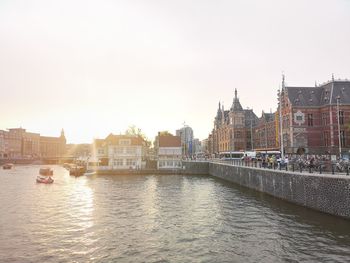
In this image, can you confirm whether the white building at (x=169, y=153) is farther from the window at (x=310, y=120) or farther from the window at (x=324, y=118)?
the window at (x=324, y=118)

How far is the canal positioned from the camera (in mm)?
19969

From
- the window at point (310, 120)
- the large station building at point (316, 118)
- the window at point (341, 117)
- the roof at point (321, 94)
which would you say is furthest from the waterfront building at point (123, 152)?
the window at point (341, 117)

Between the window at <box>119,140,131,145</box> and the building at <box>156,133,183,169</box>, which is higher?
the window at <box>119,140,131,145</box>

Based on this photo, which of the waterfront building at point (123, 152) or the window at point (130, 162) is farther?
the window at point (130, 162)

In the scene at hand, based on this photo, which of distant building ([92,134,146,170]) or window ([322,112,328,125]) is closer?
window ([322,112,328,125])

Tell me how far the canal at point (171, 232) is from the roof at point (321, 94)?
1936 inches

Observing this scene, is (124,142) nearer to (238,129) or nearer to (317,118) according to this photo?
(238,129)

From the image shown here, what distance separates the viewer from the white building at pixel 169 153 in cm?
10131

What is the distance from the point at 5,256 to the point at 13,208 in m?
19.3

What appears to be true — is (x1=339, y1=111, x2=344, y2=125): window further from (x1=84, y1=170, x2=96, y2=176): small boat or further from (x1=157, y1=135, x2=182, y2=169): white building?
(x1=84, y1=170, x2=96, y2=176): small boat

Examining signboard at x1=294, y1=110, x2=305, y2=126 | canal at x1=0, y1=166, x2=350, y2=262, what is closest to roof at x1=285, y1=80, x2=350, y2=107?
signboard at x1=294, y1=110, x2=305, y2=126

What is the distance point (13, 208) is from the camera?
37.6 meters

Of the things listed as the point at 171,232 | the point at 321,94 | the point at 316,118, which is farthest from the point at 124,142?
the point at 171,232

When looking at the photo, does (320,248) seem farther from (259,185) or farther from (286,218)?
(259,185)
